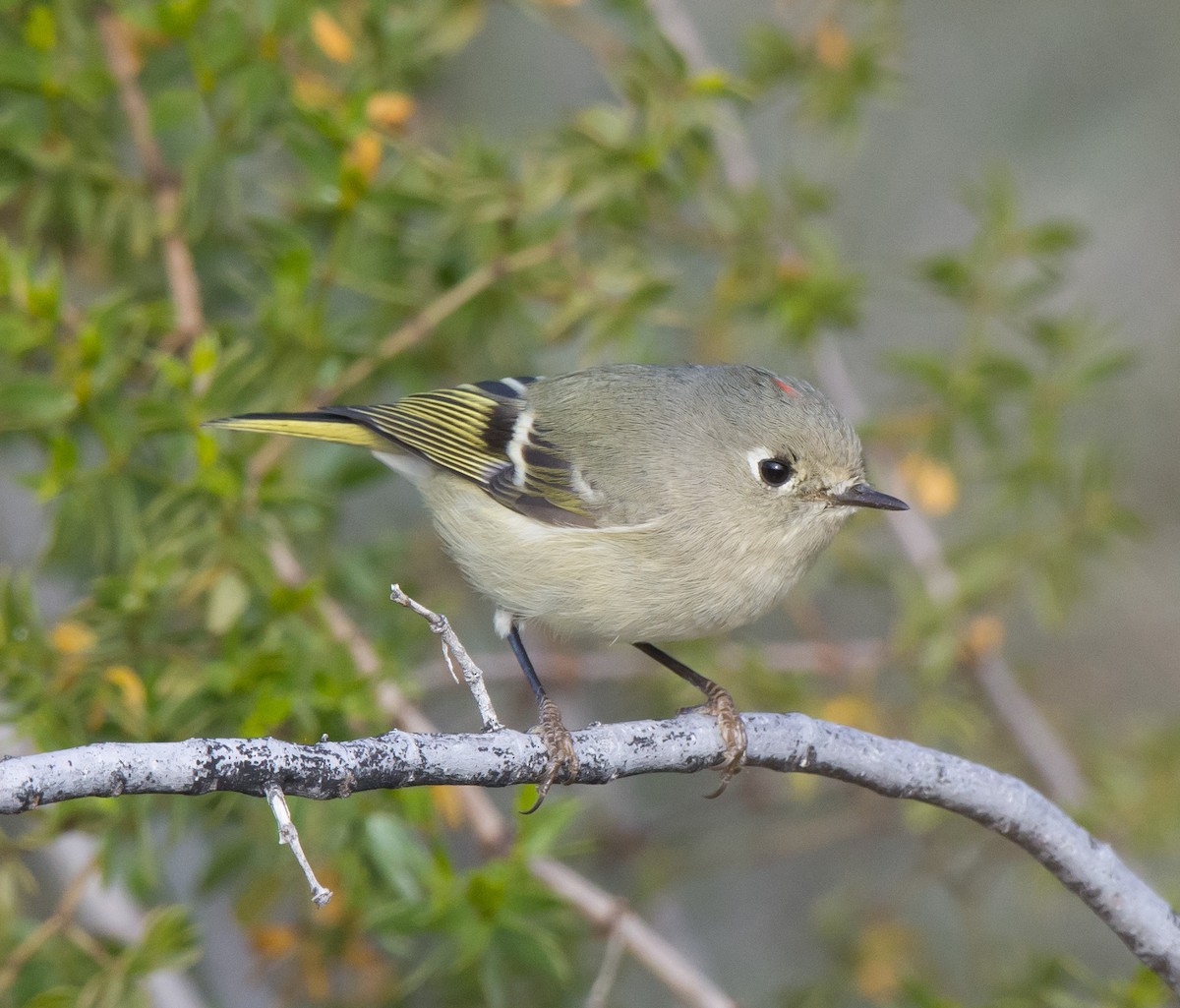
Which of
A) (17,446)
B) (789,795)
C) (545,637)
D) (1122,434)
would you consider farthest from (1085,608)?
(17,446)

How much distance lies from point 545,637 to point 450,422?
34.0 inches

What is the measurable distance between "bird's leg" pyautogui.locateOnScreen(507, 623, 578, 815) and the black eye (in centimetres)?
57

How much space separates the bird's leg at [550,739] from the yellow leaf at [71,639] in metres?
0.79

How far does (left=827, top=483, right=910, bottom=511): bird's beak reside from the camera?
229 centimetres

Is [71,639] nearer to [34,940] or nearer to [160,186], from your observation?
[34,940]

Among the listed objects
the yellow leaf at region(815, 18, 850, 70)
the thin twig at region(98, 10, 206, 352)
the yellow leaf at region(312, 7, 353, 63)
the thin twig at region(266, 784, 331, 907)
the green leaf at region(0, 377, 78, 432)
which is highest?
the yellow leaf at region(815, 18, 850, 70)

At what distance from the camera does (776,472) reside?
2.44 m

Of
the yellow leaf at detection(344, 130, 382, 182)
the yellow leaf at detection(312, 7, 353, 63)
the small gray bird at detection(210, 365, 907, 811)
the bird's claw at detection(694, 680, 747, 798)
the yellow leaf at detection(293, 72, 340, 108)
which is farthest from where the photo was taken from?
the yellow leaf at detection(312, 7, 353, 63)

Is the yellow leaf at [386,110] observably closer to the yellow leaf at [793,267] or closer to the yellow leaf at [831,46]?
the yellow leaf at [793,267]

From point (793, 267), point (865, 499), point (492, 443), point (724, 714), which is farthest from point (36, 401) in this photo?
point (793, 267)

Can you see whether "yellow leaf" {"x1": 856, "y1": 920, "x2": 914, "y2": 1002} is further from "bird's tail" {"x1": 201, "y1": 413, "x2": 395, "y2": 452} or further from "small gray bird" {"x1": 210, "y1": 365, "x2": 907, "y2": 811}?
"bird's tail" {"x1": 201, "y1": 413, "x2": 395, "y2": 452}

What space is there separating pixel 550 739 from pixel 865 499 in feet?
2.41

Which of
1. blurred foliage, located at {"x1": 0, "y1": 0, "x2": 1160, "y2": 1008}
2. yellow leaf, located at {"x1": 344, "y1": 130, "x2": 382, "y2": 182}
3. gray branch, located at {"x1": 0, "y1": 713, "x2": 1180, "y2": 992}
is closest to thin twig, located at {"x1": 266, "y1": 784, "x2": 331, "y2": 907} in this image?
gray branch, located at {"x1": 0, "y1": 713, "x2": 1180, "y2": 992}

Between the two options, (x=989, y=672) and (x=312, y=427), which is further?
(x=989, y=672)
